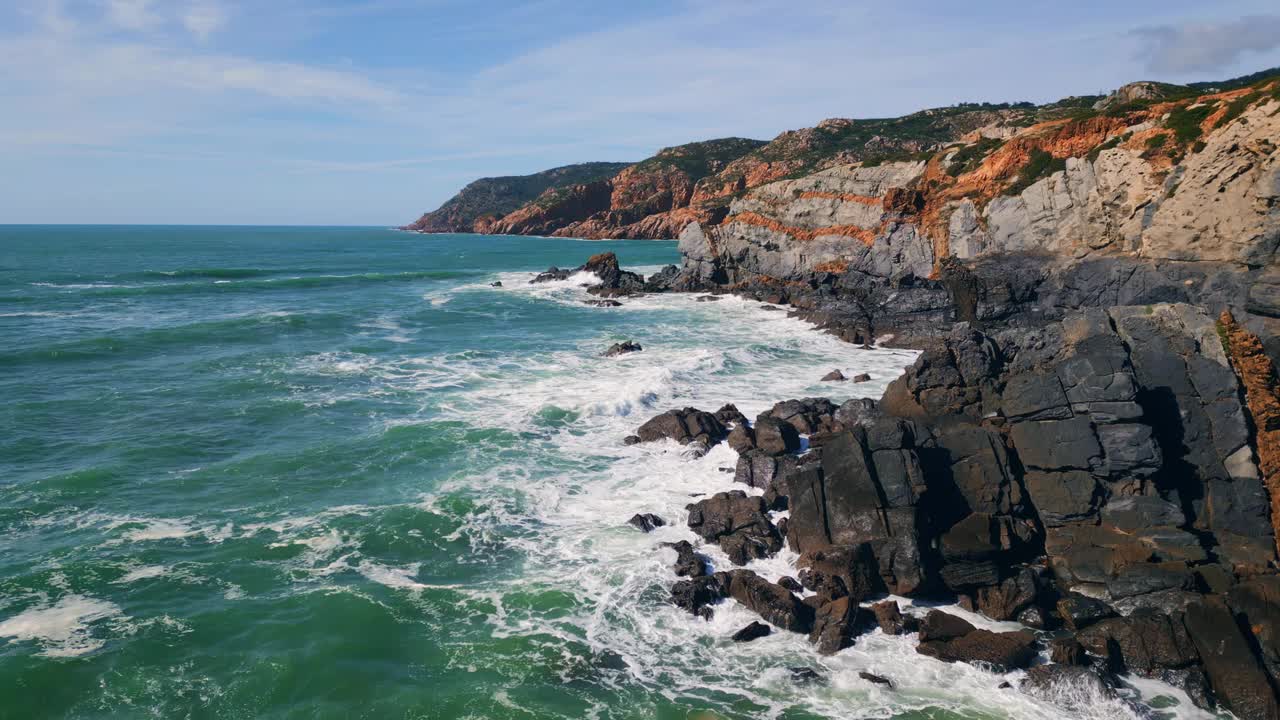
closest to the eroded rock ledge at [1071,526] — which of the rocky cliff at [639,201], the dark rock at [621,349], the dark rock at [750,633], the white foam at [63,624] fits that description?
the dark rock at [750,633]

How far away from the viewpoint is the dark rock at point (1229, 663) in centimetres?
1180

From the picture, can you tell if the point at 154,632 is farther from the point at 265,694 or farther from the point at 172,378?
the point at 172,378

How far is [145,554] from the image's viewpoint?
17188mm

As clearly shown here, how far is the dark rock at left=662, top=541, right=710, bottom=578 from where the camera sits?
16172mm

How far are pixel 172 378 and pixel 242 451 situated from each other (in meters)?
11.8

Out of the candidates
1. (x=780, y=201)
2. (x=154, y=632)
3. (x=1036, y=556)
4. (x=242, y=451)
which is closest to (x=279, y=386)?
(x=242, y=451)

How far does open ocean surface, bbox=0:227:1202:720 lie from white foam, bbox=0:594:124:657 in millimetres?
48

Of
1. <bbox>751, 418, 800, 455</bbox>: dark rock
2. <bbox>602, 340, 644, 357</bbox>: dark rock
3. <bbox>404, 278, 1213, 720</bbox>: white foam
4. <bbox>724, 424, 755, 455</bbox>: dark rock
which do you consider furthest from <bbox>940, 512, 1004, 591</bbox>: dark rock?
<bbox>602, 340, 644, 357</bbox>: dark rock

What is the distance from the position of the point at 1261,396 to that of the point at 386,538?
826 inches

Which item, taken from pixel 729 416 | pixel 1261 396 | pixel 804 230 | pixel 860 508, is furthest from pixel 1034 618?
pixel 804 230

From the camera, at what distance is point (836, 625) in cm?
1381

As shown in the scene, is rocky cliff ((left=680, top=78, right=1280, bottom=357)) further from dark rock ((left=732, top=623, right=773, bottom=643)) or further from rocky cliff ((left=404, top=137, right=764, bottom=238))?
rocky cliff ((left=404, top=137, right=764, bottom=238))

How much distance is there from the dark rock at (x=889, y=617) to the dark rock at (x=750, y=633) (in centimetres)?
225

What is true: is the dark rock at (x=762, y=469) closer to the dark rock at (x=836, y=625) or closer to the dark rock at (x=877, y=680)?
the dark rock at (x=836, y=625)
